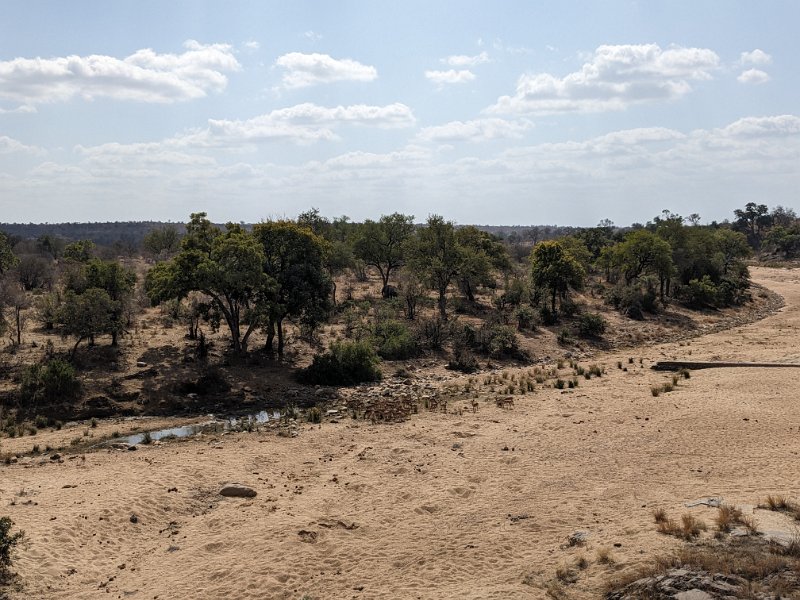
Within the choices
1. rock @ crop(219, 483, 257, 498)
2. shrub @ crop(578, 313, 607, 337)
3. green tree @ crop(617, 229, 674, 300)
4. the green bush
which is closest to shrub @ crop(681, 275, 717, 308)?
green tree @ crop(617, 229, 674, 300)

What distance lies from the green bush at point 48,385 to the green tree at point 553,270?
28.9 m

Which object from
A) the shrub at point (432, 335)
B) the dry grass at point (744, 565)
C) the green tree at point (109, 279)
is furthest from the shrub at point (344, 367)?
the dry grass at point (744, 565)

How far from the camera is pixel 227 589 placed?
39.9 ft

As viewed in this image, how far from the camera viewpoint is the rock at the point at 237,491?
16.6 metres

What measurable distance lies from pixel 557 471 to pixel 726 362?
1727cm

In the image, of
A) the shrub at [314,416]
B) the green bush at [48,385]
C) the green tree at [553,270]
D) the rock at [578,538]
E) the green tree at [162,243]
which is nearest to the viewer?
the rock at [578,538]

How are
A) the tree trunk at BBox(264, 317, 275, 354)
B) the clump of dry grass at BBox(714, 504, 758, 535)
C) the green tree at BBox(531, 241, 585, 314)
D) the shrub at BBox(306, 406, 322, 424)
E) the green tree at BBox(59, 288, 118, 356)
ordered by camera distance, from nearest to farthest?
1. the clump of dry grass at BBox(714, 504, 758, 535)
2. the shrub at BBox(306, 406, 322, 424)
3. the green tree at BBox(59, 288, 118, 356)
4. the tree trunk at BBox(264, 317, 275, 354)
5. the green tree at BBox(531, 241, 585, 314)

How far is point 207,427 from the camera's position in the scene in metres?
23.4

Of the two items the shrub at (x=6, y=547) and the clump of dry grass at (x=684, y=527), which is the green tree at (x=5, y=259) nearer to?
the shrub at (x=6, y=547)

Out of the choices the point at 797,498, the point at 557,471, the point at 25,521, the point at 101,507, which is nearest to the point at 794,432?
the point at 797,498

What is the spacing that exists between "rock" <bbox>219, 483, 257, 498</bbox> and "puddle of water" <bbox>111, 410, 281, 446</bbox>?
237 inches

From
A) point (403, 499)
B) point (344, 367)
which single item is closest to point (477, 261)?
point (344, 367)

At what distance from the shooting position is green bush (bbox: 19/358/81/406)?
24.5 meters

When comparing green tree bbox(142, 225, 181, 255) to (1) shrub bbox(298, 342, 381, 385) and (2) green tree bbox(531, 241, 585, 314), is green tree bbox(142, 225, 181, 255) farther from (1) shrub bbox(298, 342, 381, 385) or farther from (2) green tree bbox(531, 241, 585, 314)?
(1) shrub bbox(298, 342, 381, 385)
